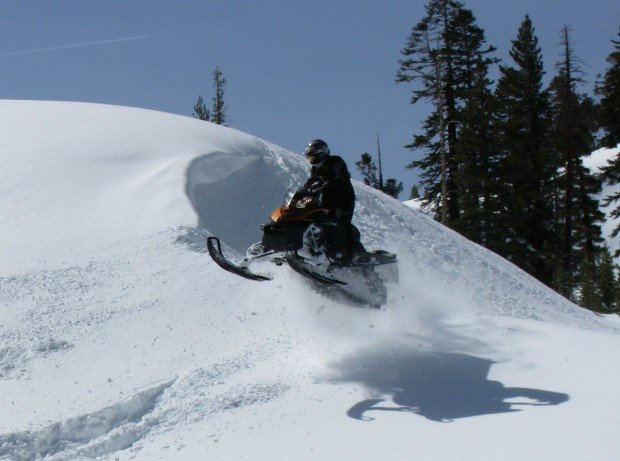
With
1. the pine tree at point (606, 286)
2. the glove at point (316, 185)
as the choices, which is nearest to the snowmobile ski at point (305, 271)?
the glove at point (316, 185)

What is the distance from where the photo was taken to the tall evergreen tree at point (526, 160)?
29.1 m

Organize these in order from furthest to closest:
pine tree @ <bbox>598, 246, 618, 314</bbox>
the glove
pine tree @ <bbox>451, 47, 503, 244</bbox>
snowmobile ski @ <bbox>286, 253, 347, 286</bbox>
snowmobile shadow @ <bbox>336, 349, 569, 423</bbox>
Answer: pine tree @ <bbox>451, 47, 503, 244</bbox>
pine tree @ <bbox>598, 246, 618, 314</bbox>
the glove
snowmobile ski @ <bbox>286, 253, 347, 286</bbox>
snowmobile shadow @ <bbox>336, 349, 569, 423</bbox>

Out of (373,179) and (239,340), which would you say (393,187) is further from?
(239,340)

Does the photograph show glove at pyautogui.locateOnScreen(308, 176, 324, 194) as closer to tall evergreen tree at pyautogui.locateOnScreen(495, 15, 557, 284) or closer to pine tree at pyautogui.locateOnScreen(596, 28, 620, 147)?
tall evergreen tree at pyautogui.locateOnScreen(495, 15, 557, 284)

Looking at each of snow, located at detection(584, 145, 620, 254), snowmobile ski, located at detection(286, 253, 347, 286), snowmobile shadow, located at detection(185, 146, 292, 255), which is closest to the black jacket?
snowmobile ski, located at detection(286, 253, 347, 286)

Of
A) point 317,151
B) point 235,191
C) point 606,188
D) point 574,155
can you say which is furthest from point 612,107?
point 317,151

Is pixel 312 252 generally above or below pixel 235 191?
below

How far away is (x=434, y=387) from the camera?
6.89 meters

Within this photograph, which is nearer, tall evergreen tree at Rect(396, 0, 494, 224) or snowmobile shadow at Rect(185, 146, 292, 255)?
snowmobile shadow at Rect(185, 146, 292, 255)

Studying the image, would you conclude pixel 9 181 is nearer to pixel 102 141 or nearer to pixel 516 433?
pixel 102 141

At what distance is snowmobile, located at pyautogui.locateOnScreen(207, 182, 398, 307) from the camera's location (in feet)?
25.2

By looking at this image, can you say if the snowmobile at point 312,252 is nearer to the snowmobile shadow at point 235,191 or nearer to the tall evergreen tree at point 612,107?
the snowmobile shadow at point 235,191

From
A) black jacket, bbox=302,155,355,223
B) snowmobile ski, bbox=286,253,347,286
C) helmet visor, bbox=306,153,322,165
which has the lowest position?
snowmobile ski, bbox=286,253,347,286

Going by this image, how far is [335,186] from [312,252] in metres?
0.93
